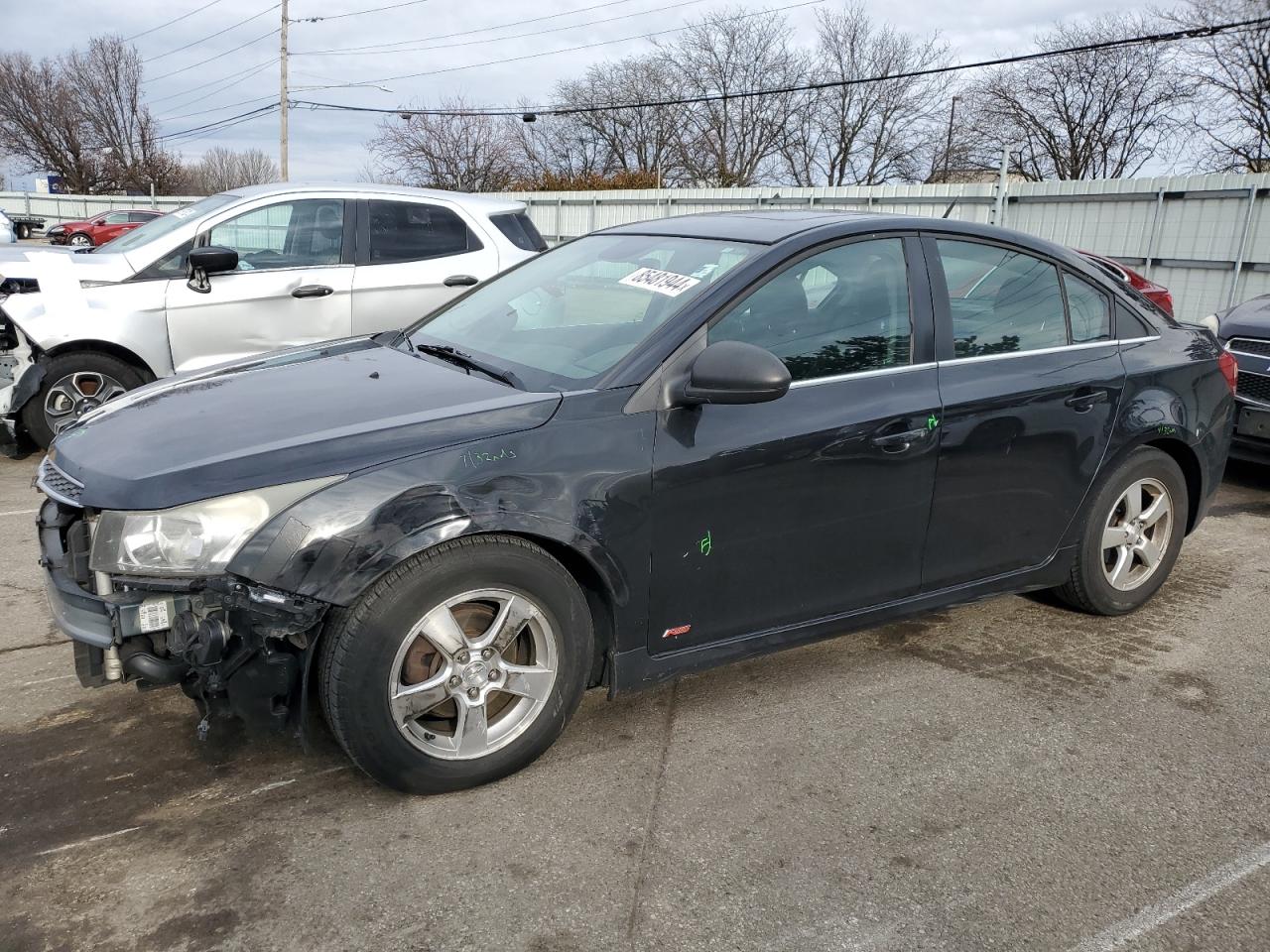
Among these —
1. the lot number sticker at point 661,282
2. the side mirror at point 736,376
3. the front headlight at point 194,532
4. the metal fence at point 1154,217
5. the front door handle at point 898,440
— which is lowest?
the front headlight at point 194,532

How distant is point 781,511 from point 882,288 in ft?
3.02

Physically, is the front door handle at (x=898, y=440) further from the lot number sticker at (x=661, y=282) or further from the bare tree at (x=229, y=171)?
the bare tree at (x=229, y=171)

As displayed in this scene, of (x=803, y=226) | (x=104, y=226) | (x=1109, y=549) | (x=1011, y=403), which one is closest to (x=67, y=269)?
(x=803, y=226)

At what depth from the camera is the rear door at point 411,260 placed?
691 cm

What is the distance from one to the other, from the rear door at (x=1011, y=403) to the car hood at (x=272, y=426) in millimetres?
1528

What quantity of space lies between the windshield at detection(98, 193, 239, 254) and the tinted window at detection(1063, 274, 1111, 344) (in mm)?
5352

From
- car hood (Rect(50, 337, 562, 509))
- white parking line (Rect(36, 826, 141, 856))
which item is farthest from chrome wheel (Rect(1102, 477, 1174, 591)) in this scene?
white parking line (Rect(36, 826, 141, 856))

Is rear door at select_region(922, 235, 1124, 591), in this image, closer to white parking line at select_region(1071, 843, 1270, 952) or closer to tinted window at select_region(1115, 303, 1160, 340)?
tinted window at select_region(1115, 303, 1160, 340)

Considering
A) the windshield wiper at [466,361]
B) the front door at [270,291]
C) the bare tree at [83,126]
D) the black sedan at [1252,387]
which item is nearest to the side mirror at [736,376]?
the windshield wiper at [466,361]

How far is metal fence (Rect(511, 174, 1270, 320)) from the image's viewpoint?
41.5 ft

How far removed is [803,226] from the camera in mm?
3473

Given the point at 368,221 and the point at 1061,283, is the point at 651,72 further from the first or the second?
the point at 1061,283

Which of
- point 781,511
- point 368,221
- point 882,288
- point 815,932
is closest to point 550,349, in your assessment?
point 781,511

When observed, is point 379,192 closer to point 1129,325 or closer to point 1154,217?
point 1129,325
